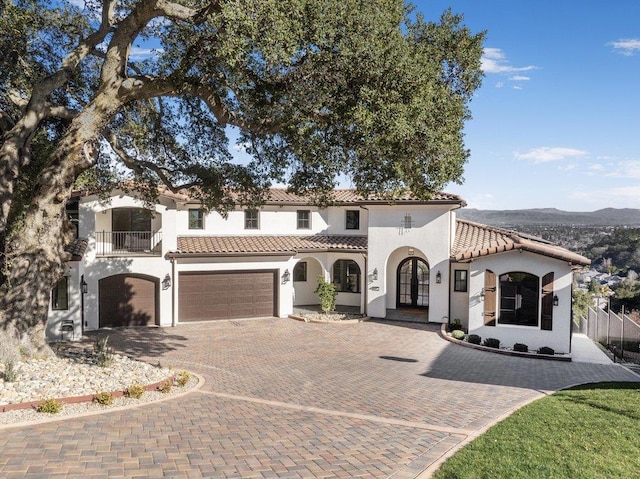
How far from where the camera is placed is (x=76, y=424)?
8.76m

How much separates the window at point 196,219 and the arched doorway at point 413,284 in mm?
10753

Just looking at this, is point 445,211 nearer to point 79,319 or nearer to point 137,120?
point 137,120

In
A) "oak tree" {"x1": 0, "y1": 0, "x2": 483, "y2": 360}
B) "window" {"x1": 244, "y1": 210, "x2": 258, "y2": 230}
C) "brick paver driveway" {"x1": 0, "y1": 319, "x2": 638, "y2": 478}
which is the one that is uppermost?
"oak tree" {"x1": 0, "y1": 0, "x2": 483, "y2": 360}

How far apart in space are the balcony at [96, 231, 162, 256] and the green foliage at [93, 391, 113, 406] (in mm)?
12177

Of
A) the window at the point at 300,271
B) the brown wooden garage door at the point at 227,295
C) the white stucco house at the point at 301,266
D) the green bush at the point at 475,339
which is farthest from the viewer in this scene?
the window at the point at 300,271

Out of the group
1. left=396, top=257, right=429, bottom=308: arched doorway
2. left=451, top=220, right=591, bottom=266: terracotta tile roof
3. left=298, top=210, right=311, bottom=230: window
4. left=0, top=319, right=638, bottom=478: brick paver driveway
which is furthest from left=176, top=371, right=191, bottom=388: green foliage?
left=298, top=210, right=311, bottom=230: window

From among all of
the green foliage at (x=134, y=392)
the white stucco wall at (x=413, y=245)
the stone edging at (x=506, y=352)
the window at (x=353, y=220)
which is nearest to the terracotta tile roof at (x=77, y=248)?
the green foliage at (x=134, y=392)

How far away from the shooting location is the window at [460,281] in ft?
72.3

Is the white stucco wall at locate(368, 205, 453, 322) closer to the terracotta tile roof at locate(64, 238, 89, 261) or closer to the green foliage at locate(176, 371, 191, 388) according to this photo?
Answer: the terracotta tile roof at locate(64, 238, 89, 261)

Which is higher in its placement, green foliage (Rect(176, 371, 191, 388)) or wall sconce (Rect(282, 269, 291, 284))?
wall sconce (Rect(282, 269, 291, 284))

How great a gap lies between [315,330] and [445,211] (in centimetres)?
816

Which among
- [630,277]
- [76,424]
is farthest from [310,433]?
[630,277]

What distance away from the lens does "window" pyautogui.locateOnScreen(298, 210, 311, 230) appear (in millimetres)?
27234

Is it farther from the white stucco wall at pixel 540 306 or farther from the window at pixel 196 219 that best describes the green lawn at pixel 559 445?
the window at pixel 196 219
